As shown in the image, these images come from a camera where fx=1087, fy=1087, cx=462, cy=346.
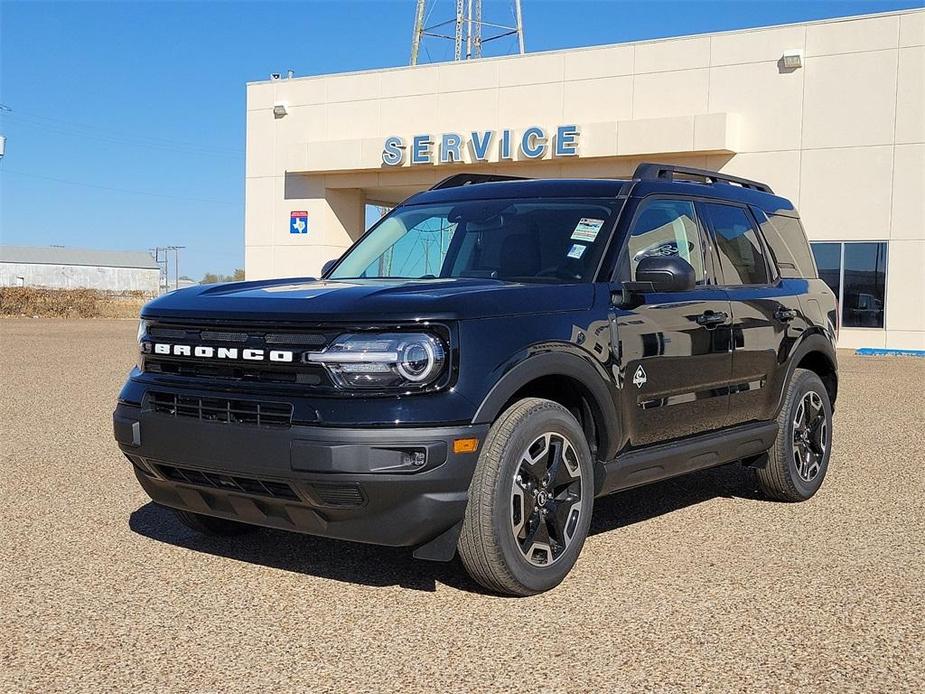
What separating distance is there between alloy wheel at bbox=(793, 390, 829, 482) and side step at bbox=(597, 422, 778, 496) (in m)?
0.36

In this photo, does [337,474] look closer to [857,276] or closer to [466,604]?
[466,604]

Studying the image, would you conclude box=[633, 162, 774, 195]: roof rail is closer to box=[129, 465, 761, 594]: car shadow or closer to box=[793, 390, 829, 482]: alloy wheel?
box=[793, 390, 829, 482]: alloy wheel

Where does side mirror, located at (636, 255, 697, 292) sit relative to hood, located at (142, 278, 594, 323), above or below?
above

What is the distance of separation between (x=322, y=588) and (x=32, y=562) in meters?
1.49

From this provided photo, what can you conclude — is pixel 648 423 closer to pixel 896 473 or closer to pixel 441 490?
pixel 441 490

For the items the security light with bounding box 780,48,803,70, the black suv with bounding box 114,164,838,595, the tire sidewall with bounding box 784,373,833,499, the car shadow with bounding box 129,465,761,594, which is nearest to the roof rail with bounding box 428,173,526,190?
the black suv with bounding box 114,164,838,595

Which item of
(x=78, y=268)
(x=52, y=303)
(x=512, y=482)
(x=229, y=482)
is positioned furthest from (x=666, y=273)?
(x=78, y=268)

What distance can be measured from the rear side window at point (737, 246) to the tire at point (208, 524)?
3.06m

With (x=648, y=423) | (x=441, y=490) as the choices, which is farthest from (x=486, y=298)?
(x=648, y=423)

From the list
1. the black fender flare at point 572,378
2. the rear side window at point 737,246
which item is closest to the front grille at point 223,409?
the black fender flare at point 572,378

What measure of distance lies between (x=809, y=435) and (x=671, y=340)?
2.03 meters

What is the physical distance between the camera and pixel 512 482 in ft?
14.8

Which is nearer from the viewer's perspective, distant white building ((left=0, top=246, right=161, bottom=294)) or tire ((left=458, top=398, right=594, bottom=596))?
tire ((left=458, top=398, right=594, bottom=596))

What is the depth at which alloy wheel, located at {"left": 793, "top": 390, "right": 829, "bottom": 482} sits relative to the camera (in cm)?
689
